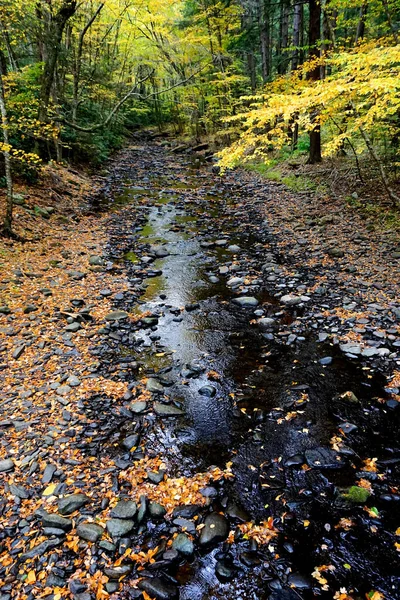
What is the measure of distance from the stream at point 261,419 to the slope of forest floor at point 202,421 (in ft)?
0.06

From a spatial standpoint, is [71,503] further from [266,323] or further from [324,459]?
[266,323]

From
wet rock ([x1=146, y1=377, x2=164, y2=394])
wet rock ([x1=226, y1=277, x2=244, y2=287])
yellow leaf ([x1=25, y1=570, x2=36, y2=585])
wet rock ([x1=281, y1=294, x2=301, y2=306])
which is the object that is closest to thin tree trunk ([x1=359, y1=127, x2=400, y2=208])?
wet rock ([x1=281, y1=294, x2=301, y2=306])

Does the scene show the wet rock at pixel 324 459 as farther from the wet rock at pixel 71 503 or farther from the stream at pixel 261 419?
the wet rock at pixel 71 503

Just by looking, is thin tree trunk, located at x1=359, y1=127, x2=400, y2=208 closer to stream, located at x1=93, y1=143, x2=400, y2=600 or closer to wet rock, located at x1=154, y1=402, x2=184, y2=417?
stream, located at x1=93, y1=143, x2=400, y2=600

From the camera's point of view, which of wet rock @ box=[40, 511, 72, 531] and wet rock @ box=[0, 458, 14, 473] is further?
wet rock @ box=[0, 458, 14, 473]

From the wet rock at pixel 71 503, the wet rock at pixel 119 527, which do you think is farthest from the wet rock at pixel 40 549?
the wet rock at pixel 119 527

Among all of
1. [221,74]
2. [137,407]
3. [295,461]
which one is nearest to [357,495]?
[295,461]

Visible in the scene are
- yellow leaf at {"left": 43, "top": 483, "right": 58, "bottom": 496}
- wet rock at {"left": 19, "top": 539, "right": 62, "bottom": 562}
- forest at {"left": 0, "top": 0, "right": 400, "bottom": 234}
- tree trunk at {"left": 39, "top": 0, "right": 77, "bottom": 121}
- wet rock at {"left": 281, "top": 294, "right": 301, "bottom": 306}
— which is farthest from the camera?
tree trunk at {"left": 39, "top": 0, "right": 77, "bottom": 121}

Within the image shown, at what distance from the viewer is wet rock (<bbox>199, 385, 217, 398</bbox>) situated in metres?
4.95

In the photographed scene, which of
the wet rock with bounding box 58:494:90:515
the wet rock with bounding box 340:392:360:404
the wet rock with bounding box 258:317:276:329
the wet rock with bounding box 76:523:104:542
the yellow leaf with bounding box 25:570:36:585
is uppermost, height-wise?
the yellow leaf with bounding box 25:570:36:585

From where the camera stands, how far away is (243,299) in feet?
24.0

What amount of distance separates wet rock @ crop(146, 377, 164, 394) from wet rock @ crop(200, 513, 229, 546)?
194 centimetres

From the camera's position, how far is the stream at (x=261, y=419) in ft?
9.57

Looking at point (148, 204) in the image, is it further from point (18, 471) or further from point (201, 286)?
point (18, 471)
